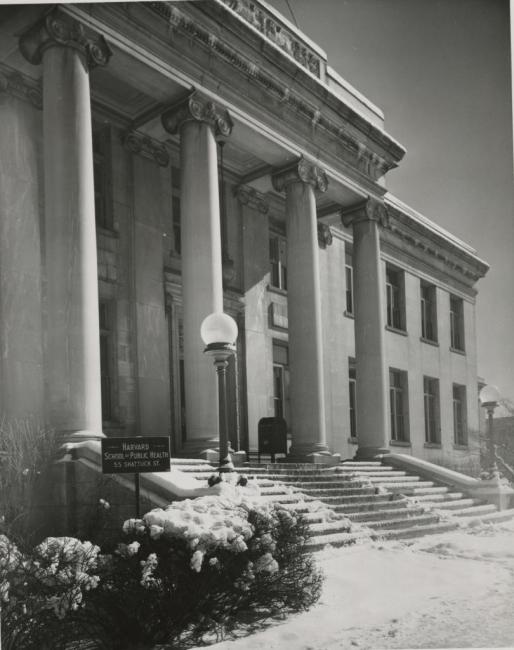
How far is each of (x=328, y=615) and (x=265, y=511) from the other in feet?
3.95

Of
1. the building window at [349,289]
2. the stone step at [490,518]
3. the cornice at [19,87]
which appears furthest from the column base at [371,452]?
the cornice at [19,87]

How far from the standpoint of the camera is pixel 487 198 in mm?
11125

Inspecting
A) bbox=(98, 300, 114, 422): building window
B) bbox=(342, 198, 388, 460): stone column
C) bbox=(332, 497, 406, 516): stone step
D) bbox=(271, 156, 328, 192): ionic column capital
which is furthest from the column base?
bbox=(98, 300, 114, 422): building window

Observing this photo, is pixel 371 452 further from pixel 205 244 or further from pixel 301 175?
pixel 205 244

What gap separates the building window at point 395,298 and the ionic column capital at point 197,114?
9.55 metres

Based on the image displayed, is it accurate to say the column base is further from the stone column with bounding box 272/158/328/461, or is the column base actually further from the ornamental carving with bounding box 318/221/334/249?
the ornamental carving with bounding box 318/221/334/249

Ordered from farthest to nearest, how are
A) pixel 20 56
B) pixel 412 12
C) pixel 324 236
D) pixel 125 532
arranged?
pixel 324 236, pixel 20 56, pixel 412 12, pixel 125 532

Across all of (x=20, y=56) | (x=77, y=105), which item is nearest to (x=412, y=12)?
(x=77, y=105)

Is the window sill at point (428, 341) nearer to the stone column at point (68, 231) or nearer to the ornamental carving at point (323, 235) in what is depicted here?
the ornamental carving at point (323, 235)

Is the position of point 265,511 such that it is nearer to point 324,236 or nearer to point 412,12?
point 412,12

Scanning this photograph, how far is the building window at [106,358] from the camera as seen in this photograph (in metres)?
15.5

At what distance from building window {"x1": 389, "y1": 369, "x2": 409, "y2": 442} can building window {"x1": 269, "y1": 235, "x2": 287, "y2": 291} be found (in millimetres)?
4594

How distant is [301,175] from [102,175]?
171 inches

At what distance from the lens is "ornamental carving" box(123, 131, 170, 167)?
1680 centimetres
